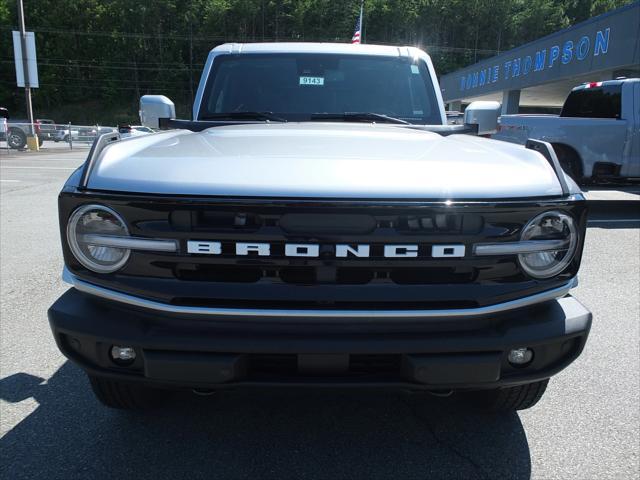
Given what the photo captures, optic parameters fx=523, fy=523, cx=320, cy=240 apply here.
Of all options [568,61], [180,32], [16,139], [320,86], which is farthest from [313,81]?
[180,32]

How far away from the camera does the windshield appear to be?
3494mm

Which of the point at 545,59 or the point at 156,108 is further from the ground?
the point at 545,59

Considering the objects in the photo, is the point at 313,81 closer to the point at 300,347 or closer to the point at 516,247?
the point at 516,247

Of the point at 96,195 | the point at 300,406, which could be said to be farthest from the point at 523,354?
the point at 96,195

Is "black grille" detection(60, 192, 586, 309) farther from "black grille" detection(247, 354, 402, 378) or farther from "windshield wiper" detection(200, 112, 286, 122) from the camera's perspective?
"windshield wiper" detection(200, 112, 286, 122)

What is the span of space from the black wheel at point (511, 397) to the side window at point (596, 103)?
8.46 metres

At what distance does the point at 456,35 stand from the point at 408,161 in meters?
92.5

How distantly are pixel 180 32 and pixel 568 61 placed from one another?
71.8 metres

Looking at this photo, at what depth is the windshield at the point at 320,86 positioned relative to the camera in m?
3.49

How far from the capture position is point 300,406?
2.65m

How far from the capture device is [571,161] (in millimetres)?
9188

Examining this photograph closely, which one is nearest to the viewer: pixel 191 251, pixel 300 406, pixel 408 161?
pixel 191 251

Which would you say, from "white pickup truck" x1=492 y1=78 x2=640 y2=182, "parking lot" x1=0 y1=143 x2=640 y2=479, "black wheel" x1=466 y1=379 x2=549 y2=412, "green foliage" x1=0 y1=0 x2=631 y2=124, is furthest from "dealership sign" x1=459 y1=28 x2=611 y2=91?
A: "green foliage" x1=0 y1=0 x2=631 y2=124

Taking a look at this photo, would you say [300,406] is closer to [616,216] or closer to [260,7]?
[616,216]
